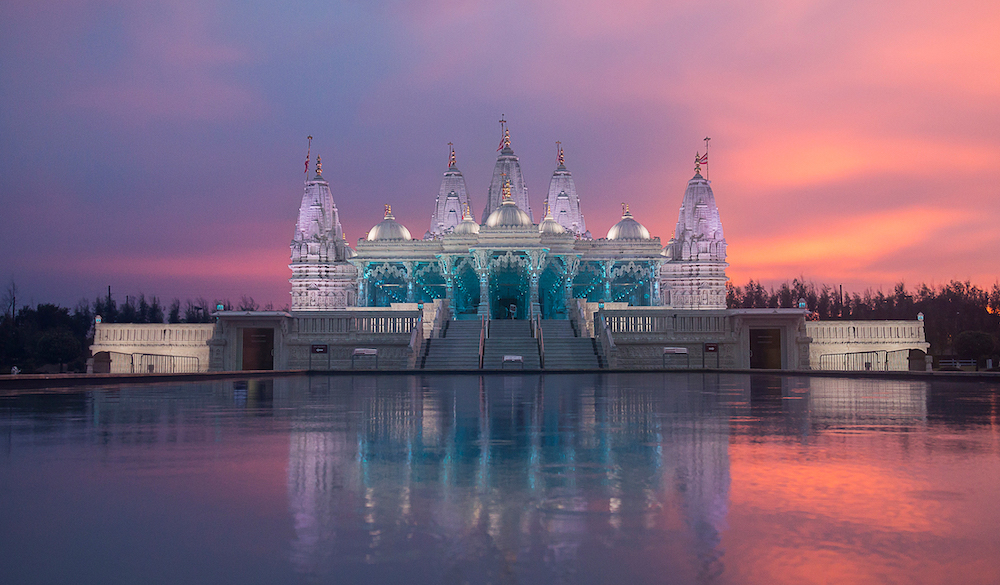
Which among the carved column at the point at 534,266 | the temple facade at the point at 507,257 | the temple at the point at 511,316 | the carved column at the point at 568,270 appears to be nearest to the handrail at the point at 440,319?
the temple at the point at 511,316

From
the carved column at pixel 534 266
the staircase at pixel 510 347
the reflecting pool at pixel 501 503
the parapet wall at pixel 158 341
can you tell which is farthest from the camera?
the carved column at pixel 534 266

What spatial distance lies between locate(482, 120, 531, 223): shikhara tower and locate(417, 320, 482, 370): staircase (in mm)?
24923

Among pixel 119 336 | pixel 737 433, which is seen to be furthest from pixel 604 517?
pixel 119 336

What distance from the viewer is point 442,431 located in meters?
7.68

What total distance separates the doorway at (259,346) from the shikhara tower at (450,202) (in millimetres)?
28101

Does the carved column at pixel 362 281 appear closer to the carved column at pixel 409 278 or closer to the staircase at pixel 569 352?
the carved column at pixel 409 278

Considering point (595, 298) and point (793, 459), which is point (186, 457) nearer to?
point (793, 459)

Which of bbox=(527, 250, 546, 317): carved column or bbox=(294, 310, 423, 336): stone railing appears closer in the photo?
bbox=(294, 310, 423, 336): stone railing

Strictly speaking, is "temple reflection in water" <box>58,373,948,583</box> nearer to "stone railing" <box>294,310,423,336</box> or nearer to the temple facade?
"stone railing" <box>294,310,423,336</box>

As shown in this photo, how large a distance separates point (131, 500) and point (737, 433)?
5335 mm

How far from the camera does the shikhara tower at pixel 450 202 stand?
209ft

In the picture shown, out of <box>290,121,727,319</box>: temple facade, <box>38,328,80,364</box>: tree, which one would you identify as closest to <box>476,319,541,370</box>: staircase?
<box>290,121,727,319</box>: temple facade

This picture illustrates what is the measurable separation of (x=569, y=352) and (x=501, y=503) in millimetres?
28089

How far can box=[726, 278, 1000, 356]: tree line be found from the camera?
7981cm
